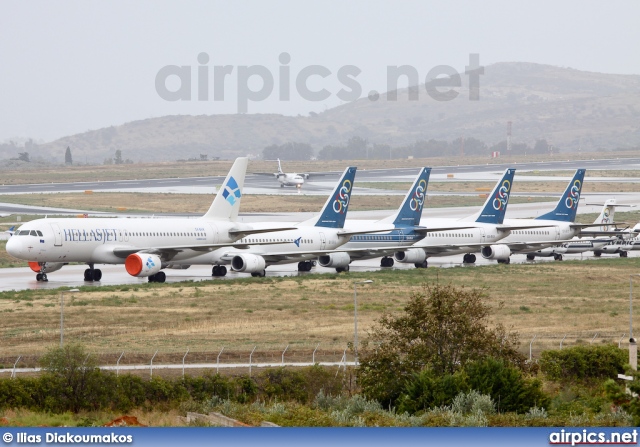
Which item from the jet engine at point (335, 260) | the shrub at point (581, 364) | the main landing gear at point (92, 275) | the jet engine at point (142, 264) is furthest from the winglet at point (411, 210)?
the shrub at point (581, 364)

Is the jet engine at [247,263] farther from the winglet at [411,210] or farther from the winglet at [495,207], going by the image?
the winglet at [495,207]

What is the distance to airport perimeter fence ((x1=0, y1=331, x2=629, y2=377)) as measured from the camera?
45.3m

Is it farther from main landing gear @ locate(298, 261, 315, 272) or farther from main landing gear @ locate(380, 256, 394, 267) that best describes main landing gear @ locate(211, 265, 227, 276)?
main landing gear @ locate(380, 256, 394, 267)

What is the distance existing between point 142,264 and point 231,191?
13.4 meters

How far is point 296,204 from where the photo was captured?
162375 millimetres

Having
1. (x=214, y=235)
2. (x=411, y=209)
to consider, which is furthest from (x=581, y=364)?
(x=411, y=209)

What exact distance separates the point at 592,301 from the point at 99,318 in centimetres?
3089

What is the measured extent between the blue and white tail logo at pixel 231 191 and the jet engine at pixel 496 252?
79.0 ft

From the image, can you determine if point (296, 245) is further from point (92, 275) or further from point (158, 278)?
point (92, 275)

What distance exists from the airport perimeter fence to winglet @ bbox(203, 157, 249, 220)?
33754 millimetres

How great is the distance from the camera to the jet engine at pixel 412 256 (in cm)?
9244

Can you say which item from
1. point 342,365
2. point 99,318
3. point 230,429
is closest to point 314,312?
point 99,318

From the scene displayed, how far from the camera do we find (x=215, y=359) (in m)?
48.1

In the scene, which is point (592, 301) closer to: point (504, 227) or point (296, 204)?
point (504, 227)
